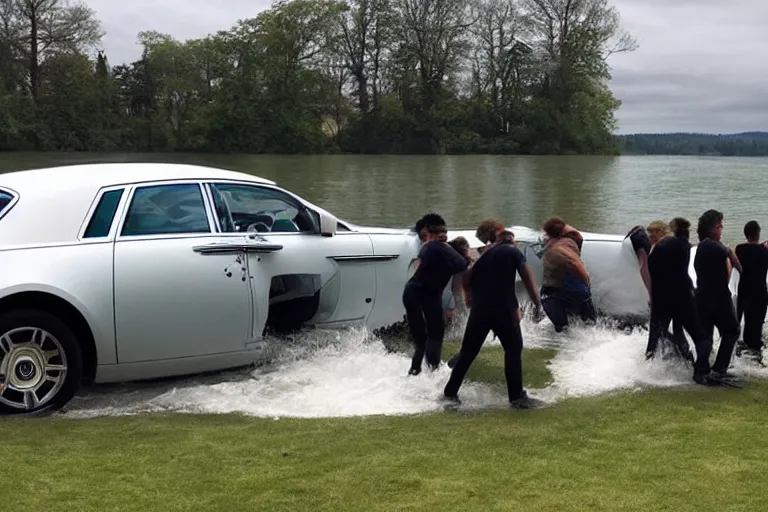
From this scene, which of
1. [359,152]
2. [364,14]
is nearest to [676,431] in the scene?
[359,152]

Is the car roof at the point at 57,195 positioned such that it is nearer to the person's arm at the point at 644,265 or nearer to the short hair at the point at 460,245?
the short hair at the point at 460,245

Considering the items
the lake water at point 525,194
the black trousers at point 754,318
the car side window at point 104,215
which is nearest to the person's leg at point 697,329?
the black trousers at point 754,318

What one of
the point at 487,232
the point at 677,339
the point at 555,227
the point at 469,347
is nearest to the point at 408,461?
the point at 469,347

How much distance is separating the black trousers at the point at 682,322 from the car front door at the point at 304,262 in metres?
2.45

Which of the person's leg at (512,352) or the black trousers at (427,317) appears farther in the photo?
the black trousers at (427,317)

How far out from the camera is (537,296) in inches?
239

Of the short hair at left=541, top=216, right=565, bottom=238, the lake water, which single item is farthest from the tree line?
the short hair at left=541, top=216, right=565, bottom=238

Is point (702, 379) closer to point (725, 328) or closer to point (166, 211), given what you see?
point (725, 328)

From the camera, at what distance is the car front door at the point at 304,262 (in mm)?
6695

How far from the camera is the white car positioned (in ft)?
18.0

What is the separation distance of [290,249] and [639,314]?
409 centimetres

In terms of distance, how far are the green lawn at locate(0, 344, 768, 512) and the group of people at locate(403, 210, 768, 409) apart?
62 cm

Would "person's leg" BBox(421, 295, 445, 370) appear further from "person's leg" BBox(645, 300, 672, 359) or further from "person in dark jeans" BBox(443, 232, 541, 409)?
"person's leg" BBox(645, 300, 672, 359)

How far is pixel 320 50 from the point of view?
82.4m
